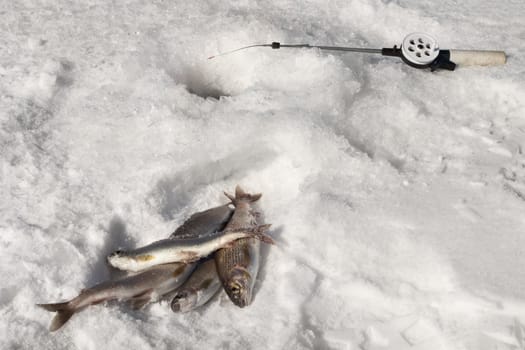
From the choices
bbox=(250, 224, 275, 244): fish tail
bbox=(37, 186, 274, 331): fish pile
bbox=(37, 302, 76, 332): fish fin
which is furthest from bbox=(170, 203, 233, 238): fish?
bbox=(37, 302, 76, 332): fish fin

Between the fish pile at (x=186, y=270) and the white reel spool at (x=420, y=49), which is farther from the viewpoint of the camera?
the white reel spool at (x=420, y=49)

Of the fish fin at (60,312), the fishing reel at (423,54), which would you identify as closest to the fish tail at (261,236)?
the fish fin at (60,312)

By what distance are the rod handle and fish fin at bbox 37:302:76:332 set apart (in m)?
3.28

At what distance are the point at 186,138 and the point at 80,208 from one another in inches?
33.0

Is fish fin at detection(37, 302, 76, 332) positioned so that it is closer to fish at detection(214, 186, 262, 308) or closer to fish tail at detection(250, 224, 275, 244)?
fish at detection(214, 186, 262, 308)

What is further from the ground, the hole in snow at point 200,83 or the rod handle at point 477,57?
the rod handle at point 477,57

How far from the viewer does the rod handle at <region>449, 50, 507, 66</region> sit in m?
4.11

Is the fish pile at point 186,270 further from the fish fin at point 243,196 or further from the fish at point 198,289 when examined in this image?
the fish fin at point 243,196

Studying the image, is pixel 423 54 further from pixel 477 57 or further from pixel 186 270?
pixel 186 270

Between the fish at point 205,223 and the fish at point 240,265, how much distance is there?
9 centimetres

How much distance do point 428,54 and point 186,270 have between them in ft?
8.40

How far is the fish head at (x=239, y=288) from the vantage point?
2.69 meters

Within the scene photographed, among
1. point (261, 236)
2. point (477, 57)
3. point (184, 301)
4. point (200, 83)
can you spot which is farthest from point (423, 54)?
point (184, 301)

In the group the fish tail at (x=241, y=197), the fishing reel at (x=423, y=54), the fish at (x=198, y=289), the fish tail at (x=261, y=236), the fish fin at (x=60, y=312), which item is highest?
the fishing reel at (x=423, y=54)
